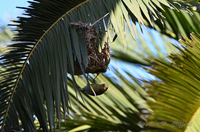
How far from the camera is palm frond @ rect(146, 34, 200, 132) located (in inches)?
86.7

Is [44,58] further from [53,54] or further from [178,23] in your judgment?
[178,23]

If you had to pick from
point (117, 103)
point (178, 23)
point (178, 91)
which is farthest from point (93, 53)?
point (178, 23)

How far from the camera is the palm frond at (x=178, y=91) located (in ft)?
7.23

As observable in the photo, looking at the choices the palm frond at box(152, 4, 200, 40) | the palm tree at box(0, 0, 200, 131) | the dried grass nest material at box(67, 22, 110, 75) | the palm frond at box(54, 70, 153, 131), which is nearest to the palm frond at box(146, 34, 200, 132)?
the palm tree at box(0, 0, 200, 131)

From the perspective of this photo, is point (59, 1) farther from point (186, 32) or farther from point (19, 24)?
point (186, 32)

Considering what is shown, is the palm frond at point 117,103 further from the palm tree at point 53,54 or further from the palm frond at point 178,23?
the palm tree at point 53,54

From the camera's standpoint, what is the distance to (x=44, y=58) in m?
2.27

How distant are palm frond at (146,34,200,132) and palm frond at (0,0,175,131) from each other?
526 millimetres

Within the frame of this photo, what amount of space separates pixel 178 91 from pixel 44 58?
3.54ft

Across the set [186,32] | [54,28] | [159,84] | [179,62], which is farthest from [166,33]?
[54,28]

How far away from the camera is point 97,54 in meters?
2.40

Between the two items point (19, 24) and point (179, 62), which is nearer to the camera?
point (19, 24)

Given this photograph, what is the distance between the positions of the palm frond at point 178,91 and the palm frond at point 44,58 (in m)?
0.53

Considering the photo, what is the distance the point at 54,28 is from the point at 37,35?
14cm
